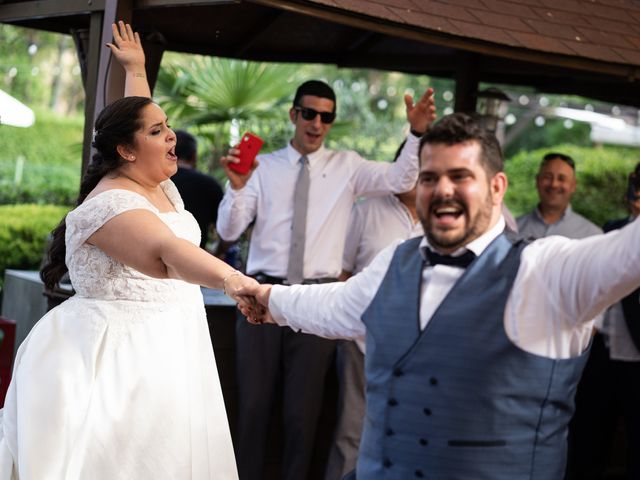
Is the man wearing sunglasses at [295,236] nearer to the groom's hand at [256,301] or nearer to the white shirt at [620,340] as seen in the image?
the white shirt at [620,340]

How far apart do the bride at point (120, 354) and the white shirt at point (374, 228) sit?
1908 mm

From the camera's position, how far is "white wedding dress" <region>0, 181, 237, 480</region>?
4.34 metres

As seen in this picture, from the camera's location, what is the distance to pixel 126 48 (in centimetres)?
539

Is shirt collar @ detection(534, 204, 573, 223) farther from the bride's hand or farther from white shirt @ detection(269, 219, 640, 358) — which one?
white shirt @ detection(269, 219, 640, 358)

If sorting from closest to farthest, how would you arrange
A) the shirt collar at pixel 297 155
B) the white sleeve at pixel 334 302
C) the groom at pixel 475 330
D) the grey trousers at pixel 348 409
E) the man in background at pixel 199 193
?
1. the groom at pixel 475 330
2. the white sleeve at pixel 334 302
3. the grey trousers at pixel 348 409
4. the shirt collar at pixel 297 155
5. the man in background at pixel 199 193

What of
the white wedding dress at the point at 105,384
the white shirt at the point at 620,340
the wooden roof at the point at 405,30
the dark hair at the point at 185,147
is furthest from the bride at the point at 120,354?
the dark hair at the point at 185,147

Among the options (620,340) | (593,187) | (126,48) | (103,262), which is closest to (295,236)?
(126,48)

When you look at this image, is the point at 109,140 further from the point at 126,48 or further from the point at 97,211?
the point at 126,48

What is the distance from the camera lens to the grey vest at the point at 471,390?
9.74ft

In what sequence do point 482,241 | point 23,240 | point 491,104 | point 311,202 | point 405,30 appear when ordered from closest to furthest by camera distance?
point 482,241, point 405,30, point 311,202, point 491,104, point 23,240

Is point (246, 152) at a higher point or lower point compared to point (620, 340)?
higher

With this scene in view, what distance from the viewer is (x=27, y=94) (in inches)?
966

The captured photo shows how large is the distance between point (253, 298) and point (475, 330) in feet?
3.63

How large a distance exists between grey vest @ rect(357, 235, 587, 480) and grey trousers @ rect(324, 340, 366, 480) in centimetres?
293
